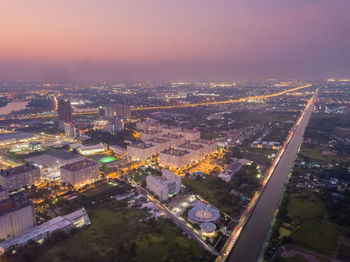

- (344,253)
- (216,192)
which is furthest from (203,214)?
(344,253)

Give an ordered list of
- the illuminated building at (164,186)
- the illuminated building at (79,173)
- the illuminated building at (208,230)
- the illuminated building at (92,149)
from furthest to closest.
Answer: the illuminated building at (92,149) → the illuminated building at (79,173) → the illuminated building at (164,186) → the illuminated building at (208,230)

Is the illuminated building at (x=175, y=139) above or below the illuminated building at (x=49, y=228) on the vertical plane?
above

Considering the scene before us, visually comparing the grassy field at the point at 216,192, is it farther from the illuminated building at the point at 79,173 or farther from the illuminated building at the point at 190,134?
the illuminated building at the point at 190,134

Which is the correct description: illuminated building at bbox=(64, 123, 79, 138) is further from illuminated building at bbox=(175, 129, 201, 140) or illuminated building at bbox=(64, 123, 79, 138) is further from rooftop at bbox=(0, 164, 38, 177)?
rooftop at bbox=(0, 164, 38, 177)

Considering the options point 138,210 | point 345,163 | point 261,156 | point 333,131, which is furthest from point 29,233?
point 333,131

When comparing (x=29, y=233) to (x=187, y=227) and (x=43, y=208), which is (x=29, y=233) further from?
(x=187, y=227)

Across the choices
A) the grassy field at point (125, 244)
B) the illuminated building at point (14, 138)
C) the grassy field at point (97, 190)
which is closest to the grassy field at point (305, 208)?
the grassy field at point (125, 244)

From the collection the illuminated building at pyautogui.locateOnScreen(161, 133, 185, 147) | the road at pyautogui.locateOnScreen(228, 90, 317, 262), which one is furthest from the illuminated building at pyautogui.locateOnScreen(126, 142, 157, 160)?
the road at pyautogui.locateOnScreen(228, 90, 317, 262)

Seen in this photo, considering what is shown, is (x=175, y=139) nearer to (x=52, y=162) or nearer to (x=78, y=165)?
(x=78, y=165)
